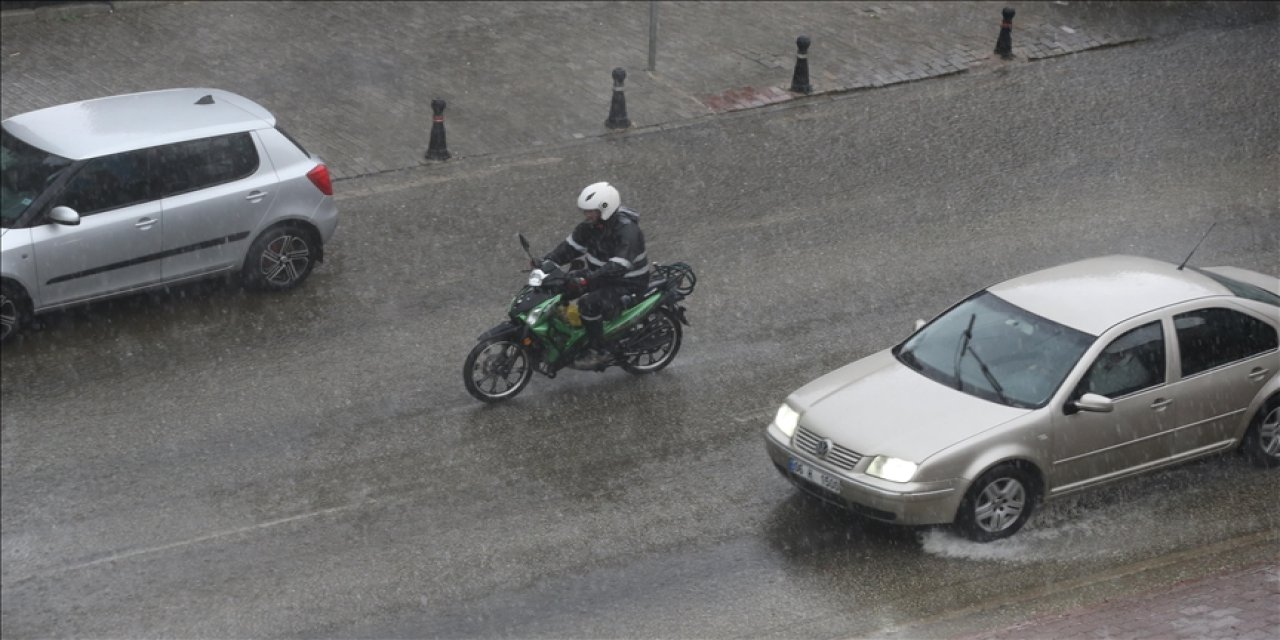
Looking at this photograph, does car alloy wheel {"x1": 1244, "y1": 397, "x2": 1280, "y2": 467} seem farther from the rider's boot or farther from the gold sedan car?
the rider's boot

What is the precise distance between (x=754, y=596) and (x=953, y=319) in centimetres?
261

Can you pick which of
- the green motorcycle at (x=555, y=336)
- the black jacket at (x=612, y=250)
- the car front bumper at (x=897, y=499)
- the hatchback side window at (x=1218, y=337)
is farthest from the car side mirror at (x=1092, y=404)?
the black jacket at (x=612, y=250)

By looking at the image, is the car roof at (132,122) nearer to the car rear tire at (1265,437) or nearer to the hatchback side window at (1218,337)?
the hatchback side window at (1218,337)

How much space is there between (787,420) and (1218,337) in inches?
115

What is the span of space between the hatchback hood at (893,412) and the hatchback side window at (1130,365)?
1.99ft

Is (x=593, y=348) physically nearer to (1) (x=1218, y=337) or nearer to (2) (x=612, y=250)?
(2) (x=612, y=250)

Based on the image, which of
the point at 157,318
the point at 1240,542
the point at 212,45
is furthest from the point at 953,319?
the point at 212,45

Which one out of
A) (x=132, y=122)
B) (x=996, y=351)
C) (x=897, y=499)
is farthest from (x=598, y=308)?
(x=132, y=122)

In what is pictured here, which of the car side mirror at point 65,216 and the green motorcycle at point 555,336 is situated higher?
the car side mirror at point 65,216

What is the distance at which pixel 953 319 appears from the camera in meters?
10.0

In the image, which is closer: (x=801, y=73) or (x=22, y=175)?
(x=22, y=175)

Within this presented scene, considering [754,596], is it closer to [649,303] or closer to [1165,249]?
[649,303]

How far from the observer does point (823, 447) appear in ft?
29.9

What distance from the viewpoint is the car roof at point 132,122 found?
39.7 ft
